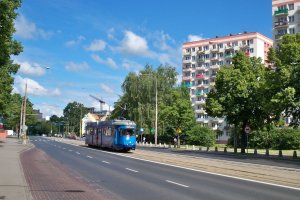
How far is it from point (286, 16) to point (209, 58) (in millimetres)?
35748

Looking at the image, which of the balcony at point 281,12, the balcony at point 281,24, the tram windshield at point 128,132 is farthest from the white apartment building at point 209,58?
the tram windshield at point 128,132

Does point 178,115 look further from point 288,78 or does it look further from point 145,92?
point 288,78

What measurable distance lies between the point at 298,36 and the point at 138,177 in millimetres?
29659

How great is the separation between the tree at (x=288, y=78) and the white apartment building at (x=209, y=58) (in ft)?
242

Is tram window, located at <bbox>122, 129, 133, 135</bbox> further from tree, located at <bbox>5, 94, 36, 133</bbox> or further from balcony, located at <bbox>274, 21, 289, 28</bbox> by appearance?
balcony, located at <bbox>274, 21, 289, 28</bbox>

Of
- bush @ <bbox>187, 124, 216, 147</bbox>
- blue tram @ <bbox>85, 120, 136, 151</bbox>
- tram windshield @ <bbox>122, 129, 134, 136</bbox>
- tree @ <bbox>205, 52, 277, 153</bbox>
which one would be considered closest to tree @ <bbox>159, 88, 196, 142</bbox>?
bush @ <bbox>187, 124, 216, 147</bbox>

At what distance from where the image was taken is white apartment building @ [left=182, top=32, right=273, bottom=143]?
12257cm

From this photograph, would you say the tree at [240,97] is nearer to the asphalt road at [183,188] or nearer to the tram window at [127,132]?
the tram window at [127,132]

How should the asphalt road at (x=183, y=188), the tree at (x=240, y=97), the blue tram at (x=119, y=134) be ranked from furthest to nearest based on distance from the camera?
1. the tree at (x=240, y=97)
2. the blue tram at (x=119, y=134)
3. the asphalt road at (x=183, y=188)

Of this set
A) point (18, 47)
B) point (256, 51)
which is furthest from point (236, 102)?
point (256, 51)

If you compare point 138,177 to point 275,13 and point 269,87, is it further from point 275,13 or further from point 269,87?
point 275,13

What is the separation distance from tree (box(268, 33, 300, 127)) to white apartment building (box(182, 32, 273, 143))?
73.9 m

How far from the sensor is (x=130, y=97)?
8888 cm

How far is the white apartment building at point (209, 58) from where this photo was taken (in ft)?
402
